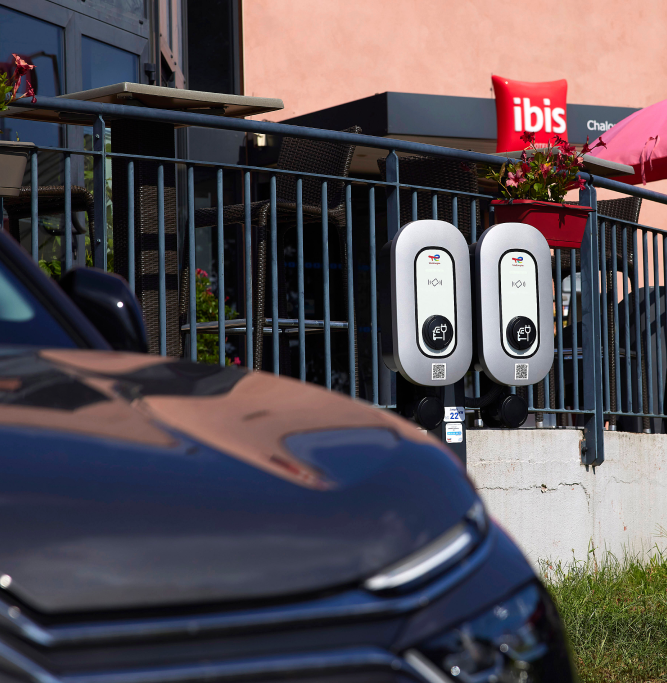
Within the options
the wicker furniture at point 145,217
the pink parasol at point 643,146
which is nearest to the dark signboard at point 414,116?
the pink parasol at point 643,146

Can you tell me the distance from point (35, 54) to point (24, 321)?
527 centimetres

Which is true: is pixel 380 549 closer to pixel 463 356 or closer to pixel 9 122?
pixel 463 356

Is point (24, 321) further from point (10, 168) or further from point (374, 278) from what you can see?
point (374, 278)

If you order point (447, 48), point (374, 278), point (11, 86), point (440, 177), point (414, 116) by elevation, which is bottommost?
point (374, 278)

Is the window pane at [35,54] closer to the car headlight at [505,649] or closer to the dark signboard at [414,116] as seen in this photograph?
the dark signboard at [414,116]

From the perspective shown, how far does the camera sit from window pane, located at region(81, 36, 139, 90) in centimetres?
676

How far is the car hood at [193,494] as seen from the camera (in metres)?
0.95

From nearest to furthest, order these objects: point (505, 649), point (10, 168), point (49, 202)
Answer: point (505, 649), point (10, 168), point (49, 202)

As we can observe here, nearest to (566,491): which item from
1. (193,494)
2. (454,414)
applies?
(454,414)

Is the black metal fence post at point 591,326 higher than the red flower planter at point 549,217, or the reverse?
the red flower planter at point 549,217

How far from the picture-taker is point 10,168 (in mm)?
3352

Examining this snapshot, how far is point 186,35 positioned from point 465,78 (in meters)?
3.29

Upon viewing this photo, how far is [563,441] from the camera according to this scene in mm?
4516

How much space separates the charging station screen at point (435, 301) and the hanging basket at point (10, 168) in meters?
1.47
